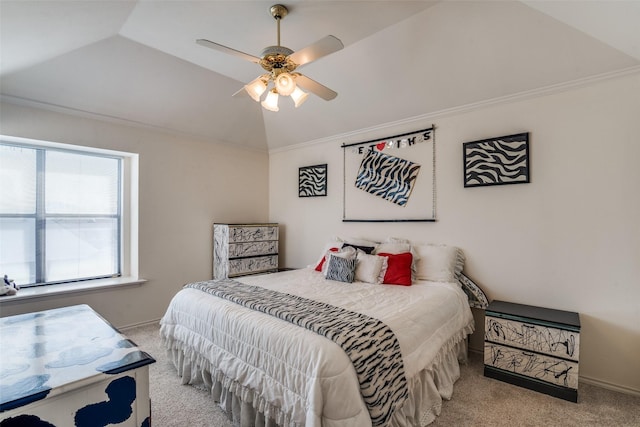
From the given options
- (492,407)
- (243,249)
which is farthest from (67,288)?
(492,407)

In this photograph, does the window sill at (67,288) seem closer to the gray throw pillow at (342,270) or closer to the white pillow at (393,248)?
the gray throw pillow at (342,270)

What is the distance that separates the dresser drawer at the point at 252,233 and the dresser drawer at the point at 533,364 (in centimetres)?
292

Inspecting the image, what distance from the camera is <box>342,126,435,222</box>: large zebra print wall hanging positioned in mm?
3346

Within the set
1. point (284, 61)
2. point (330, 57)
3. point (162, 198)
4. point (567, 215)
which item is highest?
point (330, 57)

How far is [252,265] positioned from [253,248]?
0.23 metres

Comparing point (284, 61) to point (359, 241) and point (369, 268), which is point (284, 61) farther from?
point (359, 241)

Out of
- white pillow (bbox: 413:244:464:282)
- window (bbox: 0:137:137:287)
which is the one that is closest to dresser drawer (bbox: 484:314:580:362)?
white pillow (bbox: 413:244:464:282)

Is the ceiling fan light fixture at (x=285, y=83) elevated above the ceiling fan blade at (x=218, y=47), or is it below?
below

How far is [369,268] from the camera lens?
9.82ft

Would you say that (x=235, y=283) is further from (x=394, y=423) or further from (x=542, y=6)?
(x=542, y=6)

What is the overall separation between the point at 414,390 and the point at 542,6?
2673mm

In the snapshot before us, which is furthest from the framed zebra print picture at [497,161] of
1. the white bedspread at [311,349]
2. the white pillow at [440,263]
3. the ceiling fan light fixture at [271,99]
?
the ceiling fan light fixture at [271,99]

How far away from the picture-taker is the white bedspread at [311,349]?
4.85ft

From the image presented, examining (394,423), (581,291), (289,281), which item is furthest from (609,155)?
(289,281)
